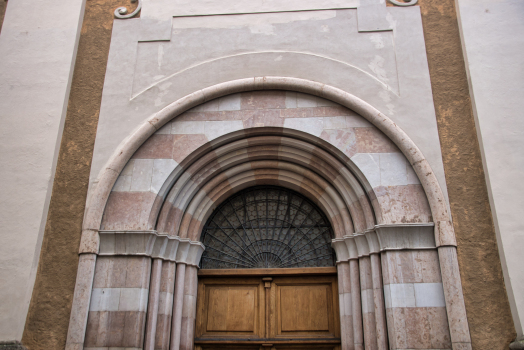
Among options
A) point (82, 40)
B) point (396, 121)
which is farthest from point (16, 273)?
point (396, 121)

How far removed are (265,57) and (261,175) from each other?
4.82 feet

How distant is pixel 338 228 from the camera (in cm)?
530

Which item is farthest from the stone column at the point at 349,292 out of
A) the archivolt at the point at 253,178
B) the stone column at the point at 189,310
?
the stone column at the point at 189,310

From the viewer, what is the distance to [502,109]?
4984 millimetres

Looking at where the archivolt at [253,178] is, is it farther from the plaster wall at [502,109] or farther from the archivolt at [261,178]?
the plaster wall at [502,109]

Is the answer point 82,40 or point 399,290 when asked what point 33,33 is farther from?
point 399,290

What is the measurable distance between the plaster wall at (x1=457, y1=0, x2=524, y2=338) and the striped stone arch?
1.68 ft

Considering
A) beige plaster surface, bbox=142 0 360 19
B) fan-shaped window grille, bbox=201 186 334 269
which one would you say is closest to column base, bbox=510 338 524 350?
fan-shaped window grille, bbox=201 186 334 269

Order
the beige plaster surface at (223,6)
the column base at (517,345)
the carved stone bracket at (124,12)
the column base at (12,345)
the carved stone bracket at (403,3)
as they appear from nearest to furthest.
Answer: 1. the column base at (517,345)
2. the column base at (12,345)
3. the carved stone bracket at (403,3)
4. the beige plaster surface at (223,6)
5. the carved stone bracket at (124,12)

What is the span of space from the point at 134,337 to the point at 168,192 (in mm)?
Result: 1601

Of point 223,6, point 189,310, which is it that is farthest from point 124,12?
point 189,310

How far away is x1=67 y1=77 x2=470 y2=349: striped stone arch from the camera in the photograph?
4.55m

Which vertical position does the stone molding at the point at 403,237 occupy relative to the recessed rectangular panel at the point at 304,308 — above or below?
above

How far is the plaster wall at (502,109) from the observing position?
4422 mm
